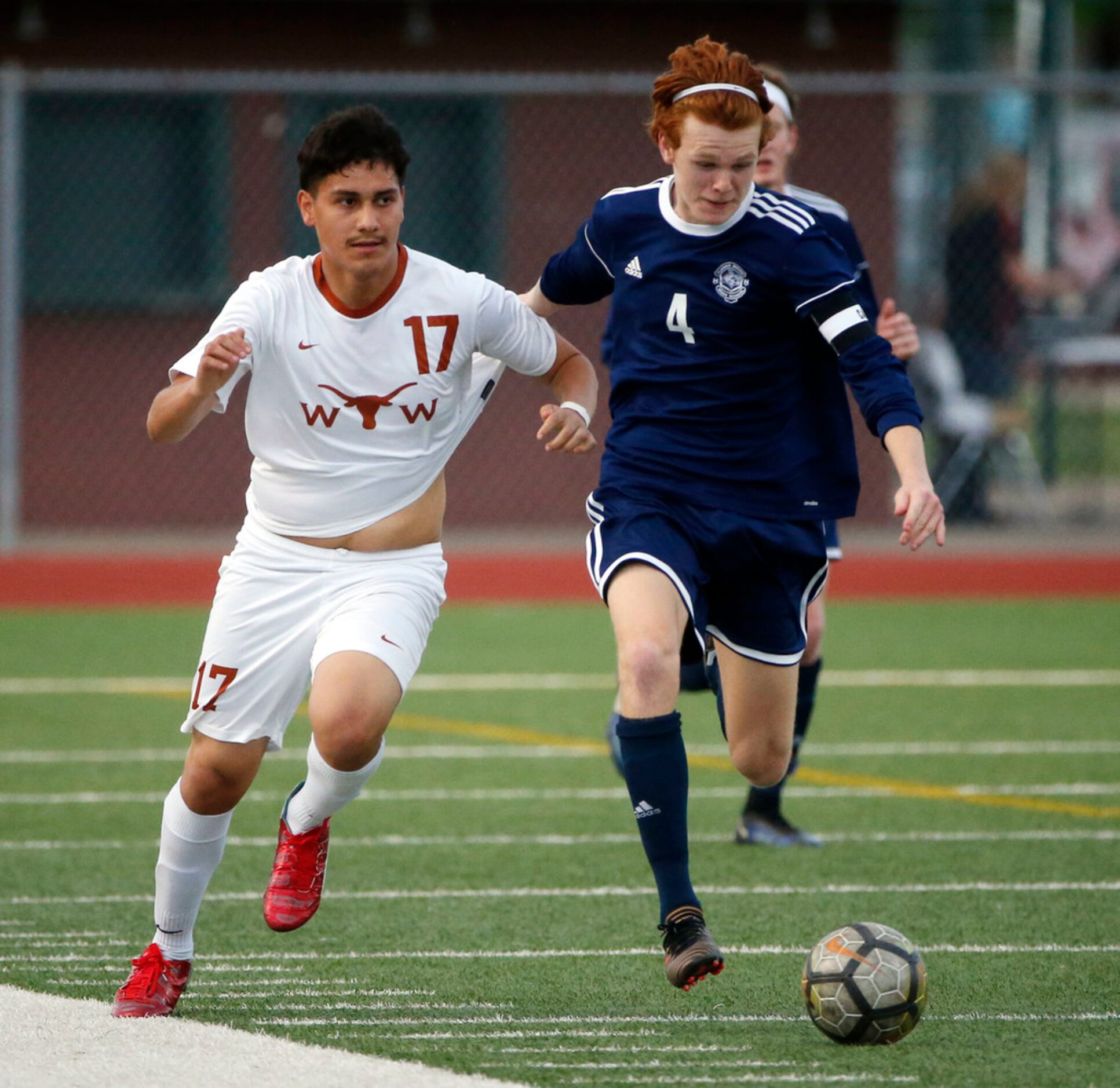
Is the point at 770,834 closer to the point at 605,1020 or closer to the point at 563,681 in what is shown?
the point at 605,1020

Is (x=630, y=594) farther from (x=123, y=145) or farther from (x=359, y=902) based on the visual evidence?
(x=123, y=145)

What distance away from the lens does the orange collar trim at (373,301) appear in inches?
178

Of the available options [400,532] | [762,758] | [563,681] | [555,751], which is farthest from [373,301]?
[563,681]

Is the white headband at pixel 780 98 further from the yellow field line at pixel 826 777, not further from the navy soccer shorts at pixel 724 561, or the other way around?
the yellow field line at pixel 826 777

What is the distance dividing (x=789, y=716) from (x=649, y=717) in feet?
2.13

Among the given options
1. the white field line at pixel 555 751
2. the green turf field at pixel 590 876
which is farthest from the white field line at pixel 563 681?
the white field line at pixel 555 751

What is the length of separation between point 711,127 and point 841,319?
1.81 feet

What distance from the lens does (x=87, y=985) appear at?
4.48 m

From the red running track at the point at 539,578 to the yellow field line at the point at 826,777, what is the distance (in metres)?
3.40

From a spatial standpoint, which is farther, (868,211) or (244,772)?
(868,211)

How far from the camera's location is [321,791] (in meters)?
4.49

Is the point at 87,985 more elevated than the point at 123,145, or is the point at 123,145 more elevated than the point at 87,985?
the point at 123,145

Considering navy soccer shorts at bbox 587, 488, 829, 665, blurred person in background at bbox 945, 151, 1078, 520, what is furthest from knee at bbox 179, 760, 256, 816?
blurred person in background at bbox 945, 151, 1078, 520

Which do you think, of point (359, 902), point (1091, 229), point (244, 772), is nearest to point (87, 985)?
point (244, 772)
